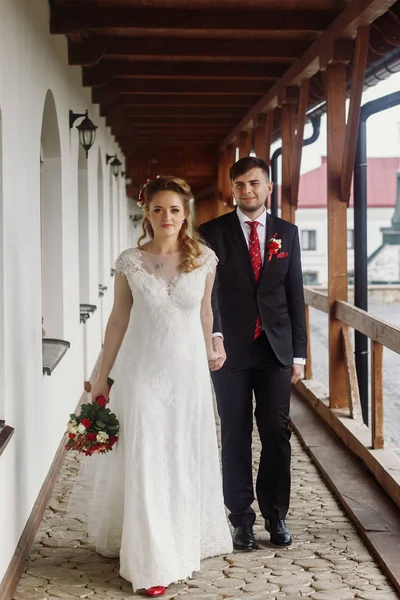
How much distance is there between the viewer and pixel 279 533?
4.05 meters

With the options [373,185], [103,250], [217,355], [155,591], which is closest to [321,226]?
[373,185]

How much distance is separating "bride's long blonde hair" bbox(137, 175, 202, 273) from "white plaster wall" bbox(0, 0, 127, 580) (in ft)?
1.79

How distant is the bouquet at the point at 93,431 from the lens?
3535 mm

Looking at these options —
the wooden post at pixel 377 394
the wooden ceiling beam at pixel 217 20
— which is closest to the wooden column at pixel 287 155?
the wooden ceiling beam at pixel 217 20

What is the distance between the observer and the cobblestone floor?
349 cm

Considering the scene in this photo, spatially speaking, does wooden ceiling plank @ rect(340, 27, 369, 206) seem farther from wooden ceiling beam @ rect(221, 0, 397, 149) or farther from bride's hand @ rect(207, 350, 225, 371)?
bride's hand @ rect(207, 350, 225, 371)

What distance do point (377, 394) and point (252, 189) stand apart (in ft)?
5.38

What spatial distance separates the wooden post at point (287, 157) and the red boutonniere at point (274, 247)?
437 cm

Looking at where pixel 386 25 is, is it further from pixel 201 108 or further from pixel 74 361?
pixel 201 108

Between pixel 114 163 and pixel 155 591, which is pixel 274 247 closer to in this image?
pixel 155 591

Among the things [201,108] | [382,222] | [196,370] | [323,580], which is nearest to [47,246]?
[196,370]

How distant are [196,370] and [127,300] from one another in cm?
40

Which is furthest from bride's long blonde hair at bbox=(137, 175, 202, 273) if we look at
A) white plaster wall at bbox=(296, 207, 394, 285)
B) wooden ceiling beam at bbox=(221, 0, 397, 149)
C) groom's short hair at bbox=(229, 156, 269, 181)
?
white plaster wall at bbox=(296, 207, 394, 285)

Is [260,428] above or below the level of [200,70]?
below
